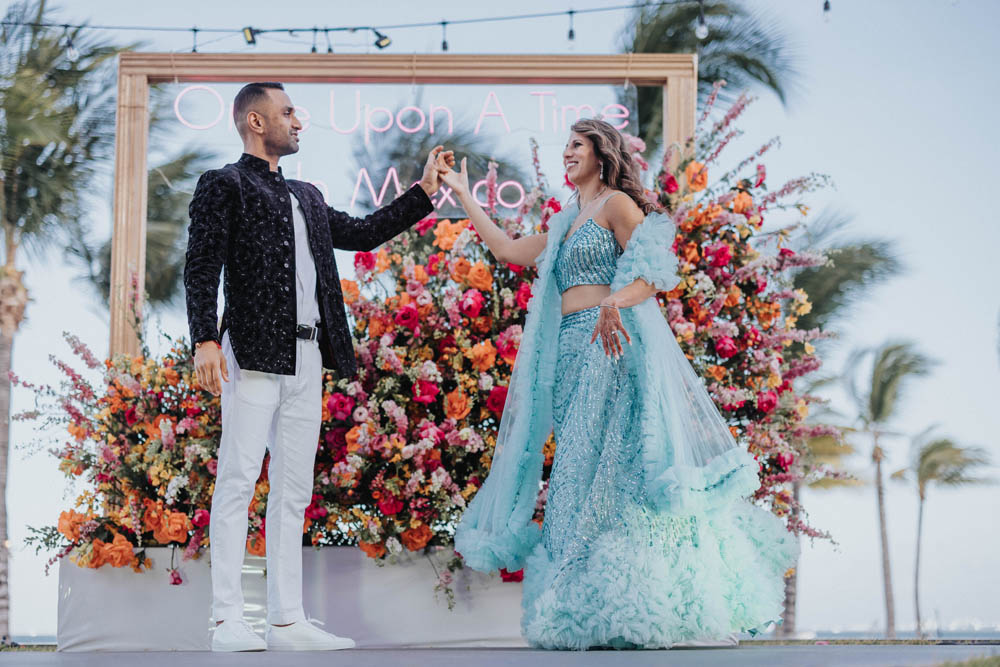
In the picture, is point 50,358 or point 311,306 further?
point 50,358

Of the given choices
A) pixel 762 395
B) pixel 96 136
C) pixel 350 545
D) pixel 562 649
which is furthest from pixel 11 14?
pixel 562 649

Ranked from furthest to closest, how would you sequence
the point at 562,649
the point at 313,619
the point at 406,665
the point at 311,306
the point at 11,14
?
the point at 11,14 → the point at 313,619 → the point at 311,306 → the point at 562,649 → the point at 406,665

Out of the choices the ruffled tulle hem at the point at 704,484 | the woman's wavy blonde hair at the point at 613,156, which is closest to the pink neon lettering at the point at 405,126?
the woman's wavy blonde hair at the point at 613,156

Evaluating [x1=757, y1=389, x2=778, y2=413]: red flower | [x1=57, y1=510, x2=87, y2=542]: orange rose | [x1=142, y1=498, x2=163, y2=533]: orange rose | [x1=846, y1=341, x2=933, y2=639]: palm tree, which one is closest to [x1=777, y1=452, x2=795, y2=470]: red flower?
[x1=757, y1=389, x2=778, y2=413]: red flower

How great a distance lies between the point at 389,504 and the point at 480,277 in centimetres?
123

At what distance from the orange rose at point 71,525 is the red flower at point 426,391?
1850 mm

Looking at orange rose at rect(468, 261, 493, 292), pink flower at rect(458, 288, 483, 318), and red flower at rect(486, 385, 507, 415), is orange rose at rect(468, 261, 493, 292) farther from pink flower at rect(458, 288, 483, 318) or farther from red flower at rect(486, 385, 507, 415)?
red flower at rect(486, 385, 507, 415)

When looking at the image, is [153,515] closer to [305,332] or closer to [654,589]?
[305,332]

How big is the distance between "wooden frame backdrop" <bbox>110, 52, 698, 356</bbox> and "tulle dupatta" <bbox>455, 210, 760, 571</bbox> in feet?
6.78

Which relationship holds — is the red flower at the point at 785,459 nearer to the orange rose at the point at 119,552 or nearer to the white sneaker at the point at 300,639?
the white sneaker at the point at 300,639

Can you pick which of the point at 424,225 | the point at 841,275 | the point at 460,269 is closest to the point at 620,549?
the point at 460,269

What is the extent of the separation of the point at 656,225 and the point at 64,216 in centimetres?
949

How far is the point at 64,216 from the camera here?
1167 centimetres

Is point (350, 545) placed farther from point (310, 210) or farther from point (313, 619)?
point (310, 210)
